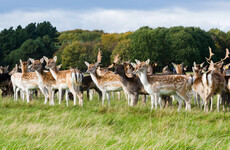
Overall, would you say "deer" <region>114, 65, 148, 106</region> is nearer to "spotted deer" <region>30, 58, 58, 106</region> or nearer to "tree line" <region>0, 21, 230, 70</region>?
"spotted deer" <region>30, 58, 58, 106</region>

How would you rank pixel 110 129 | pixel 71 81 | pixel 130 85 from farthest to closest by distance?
pixel 71 81 → pixel 130 85 → pixel 110 129

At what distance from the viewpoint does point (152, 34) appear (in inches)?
1550

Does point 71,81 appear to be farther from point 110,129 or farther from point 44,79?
point 110,129

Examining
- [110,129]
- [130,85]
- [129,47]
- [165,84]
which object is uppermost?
[129,47]

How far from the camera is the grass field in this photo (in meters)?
4.01

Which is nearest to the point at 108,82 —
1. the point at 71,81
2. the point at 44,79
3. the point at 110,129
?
the point at 71,81

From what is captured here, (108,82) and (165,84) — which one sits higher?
(165,84)

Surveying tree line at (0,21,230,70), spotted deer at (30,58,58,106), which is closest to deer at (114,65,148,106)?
spotted deer at (30,58,58,106)

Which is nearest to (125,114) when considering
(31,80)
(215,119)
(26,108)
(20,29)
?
Answer: (215,119)

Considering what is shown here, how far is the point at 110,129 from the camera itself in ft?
16.9

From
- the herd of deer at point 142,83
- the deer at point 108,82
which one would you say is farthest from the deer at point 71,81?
the deer at point 108,82

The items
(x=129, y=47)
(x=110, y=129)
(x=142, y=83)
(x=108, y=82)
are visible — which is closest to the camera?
(x=110, y=129)

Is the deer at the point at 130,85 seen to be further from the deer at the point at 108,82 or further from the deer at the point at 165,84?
the deer at the point at 165,84

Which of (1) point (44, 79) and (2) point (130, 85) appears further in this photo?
(1) point (44, 79)
